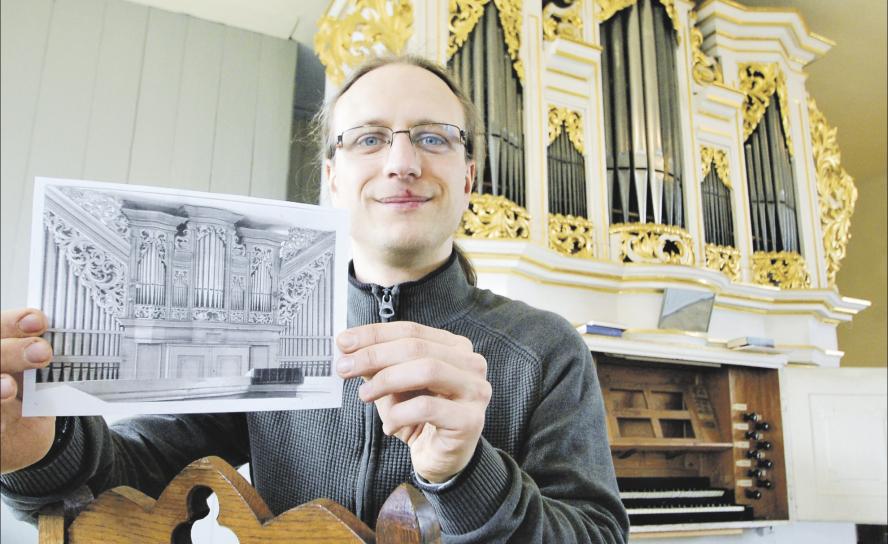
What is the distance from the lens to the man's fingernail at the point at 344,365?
0.63 metres

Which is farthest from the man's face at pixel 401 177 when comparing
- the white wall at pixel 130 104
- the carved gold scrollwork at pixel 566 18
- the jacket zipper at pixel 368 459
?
the carved gold scrollwork at pixel 566 18

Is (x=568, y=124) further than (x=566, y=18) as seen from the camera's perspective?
No

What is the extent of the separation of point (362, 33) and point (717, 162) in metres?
2.12

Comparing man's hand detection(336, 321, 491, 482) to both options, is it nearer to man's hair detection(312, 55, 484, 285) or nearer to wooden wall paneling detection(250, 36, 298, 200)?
man's hair detection(312, 55, 484, 285)

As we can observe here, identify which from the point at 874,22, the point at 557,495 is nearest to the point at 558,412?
the point at 557,495

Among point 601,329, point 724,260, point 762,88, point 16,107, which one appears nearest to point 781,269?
point 724,260

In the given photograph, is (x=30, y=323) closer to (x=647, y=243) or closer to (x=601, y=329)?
(x=601, y=329)

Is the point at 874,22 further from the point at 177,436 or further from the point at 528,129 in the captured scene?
the point at 177,436

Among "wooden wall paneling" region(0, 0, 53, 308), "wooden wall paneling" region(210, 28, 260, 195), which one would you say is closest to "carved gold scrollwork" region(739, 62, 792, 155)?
"wooden wall paneling" region(210, 28, 260, 195)

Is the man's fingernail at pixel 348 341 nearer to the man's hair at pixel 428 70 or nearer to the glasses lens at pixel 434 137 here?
the glasses lens at pixel 434 137

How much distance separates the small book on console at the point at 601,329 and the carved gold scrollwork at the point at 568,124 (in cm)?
101

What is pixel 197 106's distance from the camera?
3.38 m

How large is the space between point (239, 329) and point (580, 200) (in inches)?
105

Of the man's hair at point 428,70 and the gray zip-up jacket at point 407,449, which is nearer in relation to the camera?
the gray zip-up jacket at point 407,449
